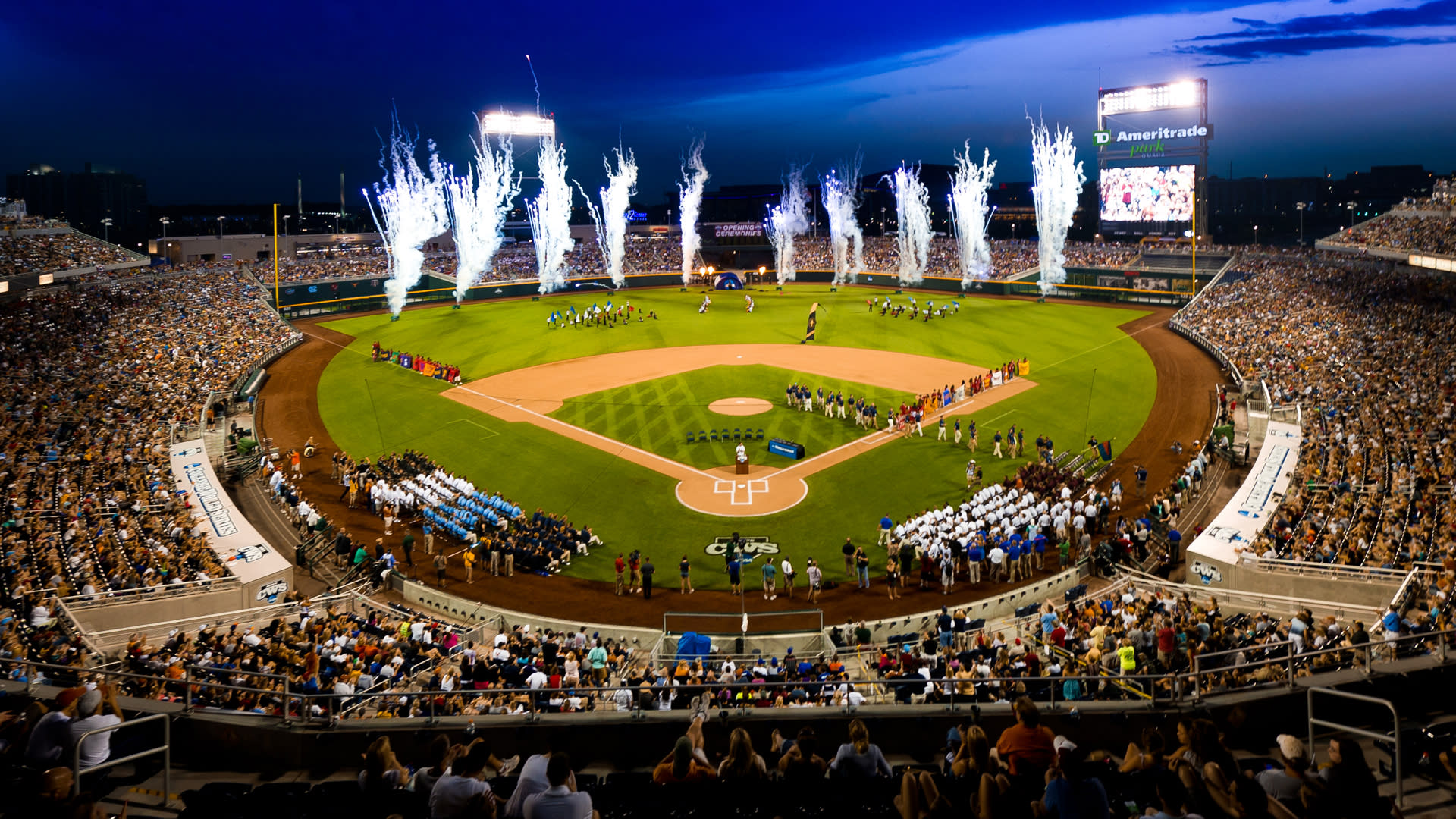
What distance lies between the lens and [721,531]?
91.7 feet

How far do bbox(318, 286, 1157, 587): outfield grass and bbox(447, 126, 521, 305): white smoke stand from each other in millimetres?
5816

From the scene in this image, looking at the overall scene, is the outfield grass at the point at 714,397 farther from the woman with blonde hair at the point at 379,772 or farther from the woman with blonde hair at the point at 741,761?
the woman with blonde hair at the point at 379,772

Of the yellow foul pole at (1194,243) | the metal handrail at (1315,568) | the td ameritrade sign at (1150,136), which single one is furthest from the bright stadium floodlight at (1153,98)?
the metal handrail at (1315,568)

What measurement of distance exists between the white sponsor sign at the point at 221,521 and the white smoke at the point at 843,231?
71462 mm

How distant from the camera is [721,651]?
64.7 ft

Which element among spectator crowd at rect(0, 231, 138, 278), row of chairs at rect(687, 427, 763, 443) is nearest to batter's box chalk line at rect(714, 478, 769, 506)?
row of chairs at rect(687, 427, 763, 443)

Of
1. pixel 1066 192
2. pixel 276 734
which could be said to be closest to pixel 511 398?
pixel 276 734

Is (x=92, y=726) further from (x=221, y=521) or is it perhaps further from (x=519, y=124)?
(x=519, y=124)

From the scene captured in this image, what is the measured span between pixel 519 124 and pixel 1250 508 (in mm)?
87202

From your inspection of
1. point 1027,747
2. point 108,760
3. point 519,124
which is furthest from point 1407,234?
point 519,124

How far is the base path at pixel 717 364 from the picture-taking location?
31250mm

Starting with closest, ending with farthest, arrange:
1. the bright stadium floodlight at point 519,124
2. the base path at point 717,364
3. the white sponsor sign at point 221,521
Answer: the white sponsor sign at point 221,521
the base path at point 717,364
the bright stadium floodlight at point 519,124

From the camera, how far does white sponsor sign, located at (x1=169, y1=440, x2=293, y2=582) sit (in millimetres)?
23172

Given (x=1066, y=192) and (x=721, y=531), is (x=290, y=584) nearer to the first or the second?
(x=721, y=531)
